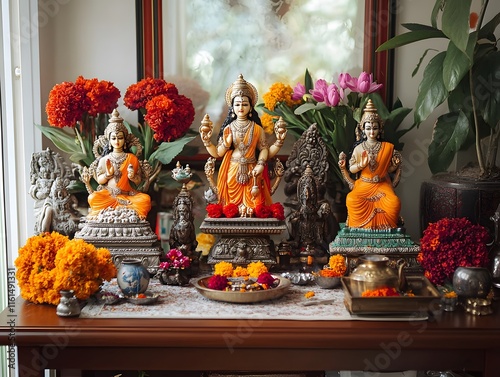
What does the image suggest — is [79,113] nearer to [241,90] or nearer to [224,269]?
[241,90]

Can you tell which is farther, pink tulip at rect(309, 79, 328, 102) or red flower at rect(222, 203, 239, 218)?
pink tulip at rect(309, 79, 328, 102)

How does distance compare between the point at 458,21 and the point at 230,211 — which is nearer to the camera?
the point at 458,21

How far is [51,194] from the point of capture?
211 centimetres

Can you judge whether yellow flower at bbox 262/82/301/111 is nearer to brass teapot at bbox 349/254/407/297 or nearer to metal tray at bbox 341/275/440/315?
brass teapot at bbox 349/254/407/297

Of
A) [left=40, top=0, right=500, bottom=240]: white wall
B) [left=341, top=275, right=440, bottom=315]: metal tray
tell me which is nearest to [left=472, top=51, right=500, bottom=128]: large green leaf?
[left=40, top=0, right=500, bottom=240]: white wall

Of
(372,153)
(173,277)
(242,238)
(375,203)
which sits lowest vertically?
(173,277)

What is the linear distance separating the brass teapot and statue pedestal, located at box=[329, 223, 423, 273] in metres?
0.21

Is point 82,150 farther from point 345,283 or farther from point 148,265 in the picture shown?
point 345,283

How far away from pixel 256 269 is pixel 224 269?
102 mm

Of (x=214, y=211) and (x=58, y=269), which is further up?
(x=214, y=211)

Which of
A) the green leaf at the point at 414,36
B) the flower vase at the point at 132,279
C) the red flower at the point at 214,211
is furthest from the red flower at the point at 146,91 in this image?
the green leaf at the point at 414,36

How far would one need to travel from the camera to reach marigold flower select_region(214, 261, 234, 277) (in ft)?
6.32

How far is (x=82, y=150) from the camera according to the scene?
2230mm

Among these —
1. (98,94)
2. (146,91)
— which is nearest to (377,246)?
(146,91)
